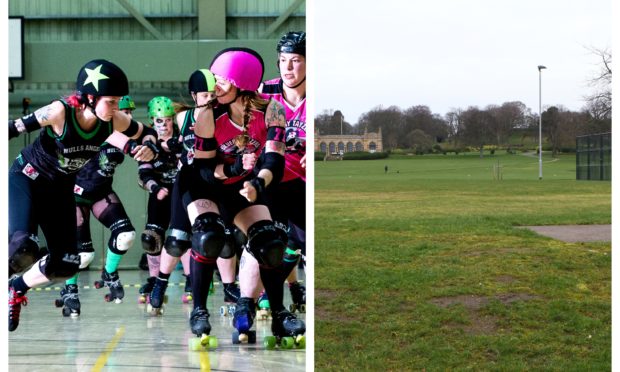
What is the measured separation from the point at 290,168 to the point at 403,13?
909 centimetres

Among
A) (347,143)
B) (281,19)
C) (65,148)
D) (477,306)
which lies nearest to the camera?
(65,148)

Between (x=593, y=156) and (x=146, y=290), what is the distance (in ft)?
28.8

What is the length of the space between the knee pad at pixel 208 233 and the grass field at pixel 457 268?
21.1 ft

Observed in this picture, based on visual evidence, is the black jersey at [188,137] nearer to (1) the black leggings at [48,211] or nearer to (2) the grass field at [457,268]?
(1) the black leggings at [48,211]

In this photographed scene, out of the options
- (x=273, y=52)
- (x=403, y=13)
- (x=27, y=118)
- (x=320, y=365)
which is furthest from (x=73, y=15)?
(x=403, y=13)

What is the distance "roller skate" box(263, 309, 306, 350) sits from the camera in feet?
15.3

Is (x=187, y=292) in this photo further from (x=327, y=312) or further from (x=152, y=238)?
(x=327, y=312)

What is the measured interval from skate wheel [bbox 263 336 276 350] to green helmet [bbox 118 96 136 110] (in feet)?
4.47

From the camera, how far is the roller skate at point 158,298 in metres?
4.85

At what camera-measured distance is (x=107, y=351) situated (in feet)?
14.8

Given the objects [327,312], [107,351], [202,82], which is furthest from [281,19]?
[327,312]

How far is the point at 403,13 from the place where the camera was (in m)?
13.4

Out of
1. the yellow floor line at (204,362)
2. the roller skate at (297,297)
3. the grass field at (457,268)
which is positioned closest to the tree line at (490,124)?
the grass field at (457,268)

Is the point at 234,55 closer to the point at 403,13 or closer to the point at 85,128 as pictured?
the point at 85,128
